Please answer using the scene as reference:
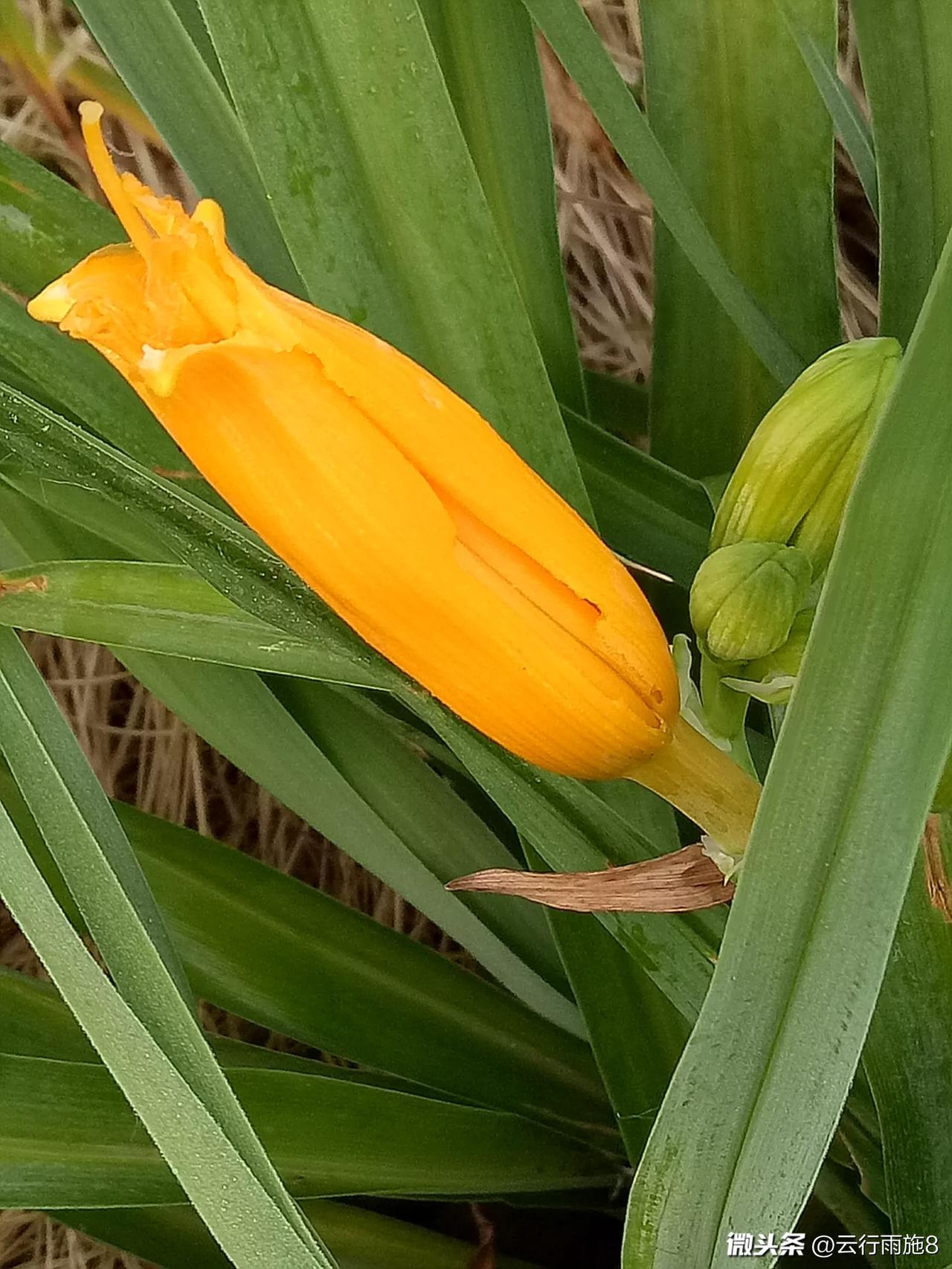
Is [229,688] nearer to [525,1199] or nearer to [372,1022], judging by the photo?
[372,1022]

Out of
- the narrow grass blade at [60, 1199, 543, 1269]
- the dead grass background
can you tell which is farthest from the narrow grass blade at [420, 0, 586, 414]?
the narrow grass blade at [60, 1199, 543, 1269]

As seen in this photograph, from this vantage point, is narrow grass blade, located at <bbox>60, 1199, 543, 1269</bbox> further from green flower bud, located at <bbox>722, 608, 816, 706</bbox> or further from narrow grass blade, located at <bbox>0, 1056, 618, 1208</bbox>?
green flower bud, located at <bbox>722, 608, 816, 706</bbox>

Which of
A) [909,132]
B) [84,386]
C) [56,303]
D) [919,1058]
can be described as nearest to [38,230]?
[84,386]

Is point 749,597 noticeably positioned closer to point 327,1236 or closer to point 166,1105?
point 166,1105

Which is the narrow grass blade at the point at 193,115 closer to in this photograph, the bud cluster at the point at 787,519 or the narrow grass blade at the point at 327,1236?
the bud cluster at the point at 787,519

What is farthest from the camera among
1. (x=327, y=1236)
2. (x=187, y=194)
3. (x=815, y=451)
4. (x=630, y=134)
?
(x=187, y=194)

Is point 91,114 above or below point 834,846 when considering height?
above

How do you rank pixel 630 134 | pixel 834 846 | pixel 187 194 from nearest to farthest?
pixel 834 846 < pixel 630 134 < pixel 187 194
